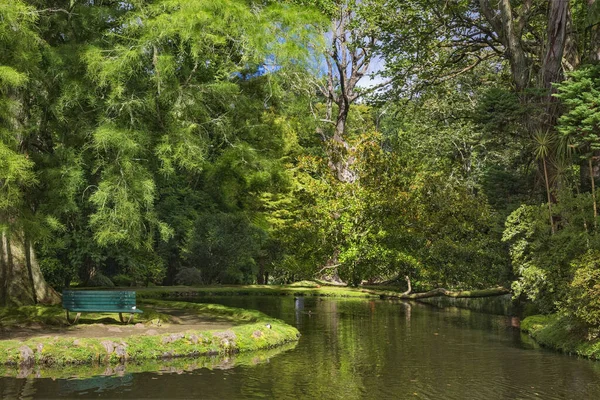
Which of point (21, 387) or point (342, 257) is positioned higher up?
point (342, 257)

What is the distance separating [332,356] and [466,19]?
17.7 m

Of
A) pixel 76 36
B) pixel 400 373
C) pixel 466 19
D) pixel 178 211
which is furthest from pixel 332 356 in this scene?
pixel 178 211

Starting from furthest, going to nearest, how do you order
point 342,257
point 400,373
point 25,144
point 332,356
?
1. point 342,257
2. point 25,144
3. point 332,356
4. point 400,373

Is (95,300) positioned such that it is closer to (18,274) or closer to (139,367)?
(139,367)

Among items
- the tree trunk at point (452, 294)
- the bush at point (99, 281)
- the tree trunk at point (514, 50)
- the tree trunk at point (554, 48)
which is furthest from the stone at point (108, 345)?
the bush at point (99, 281)

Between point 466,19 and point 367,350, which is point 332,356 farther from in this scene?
point 466,19

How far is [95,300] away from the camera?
1599 cm

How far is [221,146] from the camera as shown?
65.0 feet

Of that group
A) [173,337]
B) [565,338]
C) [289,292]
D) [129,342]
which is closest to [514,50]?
[565,338]

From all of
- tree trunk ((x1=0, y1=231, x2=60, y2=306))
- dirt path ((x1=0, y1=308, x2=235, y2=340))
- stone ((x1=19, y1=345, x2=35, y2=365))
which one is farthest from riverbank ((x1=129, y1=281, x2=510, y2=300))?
stone ((x1=19, y1=345, x2=35, y2=365))

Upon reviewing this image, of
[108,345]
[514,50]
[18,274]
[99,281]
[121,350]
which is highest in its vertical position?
[514,50]

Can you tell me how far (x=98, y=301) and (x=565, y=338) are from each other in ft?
38.8

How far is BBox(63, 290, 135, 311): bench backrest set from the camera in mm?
15992

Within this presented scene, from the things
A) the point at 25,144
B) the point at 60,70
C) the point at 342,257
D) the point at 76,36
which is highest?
the point at 76,36
